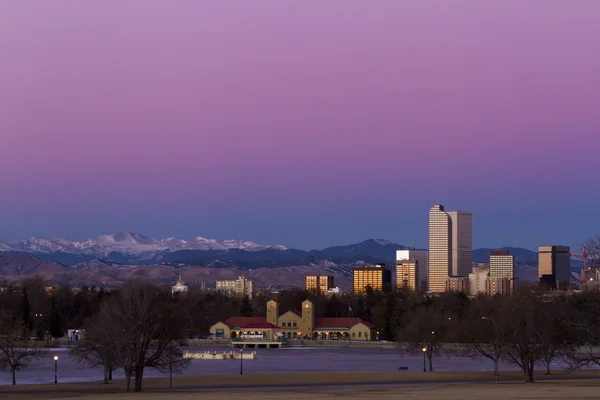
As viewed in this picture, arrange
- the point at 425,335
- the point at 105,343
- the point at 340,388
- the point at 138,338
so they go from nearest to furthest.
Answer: the point at 340,388 → the point at 138,338 → the point at 105,343 → the point at 425,335

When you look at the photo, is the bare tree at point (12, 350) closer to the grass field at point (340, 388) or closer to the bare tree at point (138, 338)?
the bare tree at point (138, 338)

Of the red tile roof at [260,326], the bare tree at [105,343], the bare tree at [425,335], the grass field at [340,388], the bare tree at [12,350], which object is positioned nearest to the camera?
the grass field at [340,388]

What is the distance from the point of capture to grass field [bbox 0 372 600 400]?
216 feet

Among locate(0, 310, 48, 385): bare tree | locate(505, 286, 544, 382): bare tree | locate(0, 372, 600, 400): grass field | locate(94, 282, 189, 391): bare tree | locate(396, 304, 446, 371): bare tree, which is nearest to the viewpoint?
locate(0, 372, 600, 400): grass field

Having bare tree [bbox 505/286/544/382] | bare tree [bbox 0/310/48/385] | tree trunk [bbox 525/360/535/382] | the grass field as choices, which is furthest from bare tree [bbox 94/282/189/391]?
bare tree [bbox 505/286/544/382]

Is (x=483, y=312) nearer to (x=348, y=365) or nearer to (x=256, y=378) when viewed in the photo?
(x=348, y=365)

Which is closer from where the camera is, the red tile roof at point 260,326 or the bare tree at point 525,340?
the bare tree at point 525,340

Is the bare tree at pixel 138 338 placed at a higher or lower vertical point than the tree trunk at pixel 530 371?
higher

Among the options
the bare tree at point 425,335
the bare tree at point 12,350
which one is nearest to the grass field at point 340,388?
the bare tree at point 12,350

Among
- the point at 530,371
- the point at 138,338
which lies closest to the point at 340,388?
the point at 138,338

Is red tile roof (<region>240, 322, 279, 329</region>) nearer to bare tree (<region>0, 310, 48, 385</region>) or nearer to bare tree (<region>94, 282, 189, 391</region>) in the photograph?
bare tree (<region>0, 310, 48, 385</region>)

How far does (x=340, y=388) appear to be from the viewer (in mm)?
75938

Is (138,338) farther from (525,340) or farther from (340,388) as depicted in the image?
(525,340)

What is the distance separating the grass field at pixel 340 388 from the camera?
65688 mm
